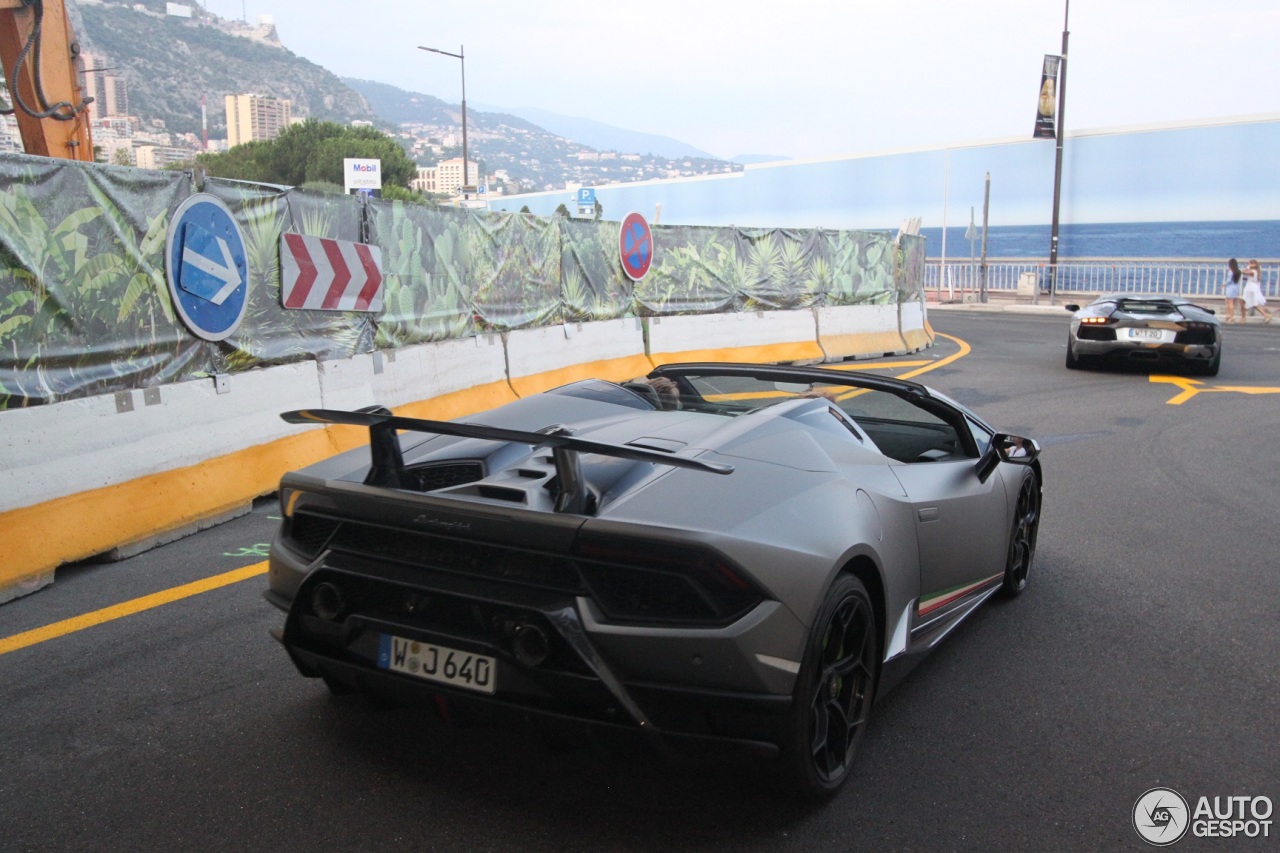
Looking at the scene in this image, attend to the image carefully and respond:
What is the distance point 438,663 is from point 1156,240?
46.7 meters

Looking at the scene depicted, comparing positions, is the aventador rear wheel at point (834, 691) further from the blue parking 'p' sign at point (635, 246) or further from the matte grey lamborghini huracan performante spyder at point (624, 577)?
the blue parking 'p' sign at point (635, 246)

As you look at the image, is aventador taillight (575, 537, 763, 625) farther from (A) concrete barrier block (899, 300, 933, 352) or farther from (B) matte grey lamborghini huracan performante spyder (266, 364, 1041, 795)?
(A) concrete barrier block (899, 300, 933, 352)

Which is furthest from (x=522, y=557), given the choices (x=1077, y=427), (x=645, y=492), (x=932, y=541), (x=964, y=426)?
(x=1077, y=427)

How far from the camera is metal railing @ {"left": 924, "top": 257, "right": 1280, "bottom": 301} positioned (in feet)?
103

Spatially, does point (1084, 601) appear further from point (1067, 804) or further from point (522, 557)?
point (522, 557)

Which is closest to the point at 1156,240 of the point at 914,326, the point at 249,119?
the point at 914,326

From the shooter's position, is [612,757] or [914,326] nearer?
[612,757]

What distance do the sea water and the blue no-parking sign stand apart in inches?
1404

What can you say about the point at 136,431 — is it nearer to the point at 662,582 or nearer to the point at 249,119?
the point at 662,582

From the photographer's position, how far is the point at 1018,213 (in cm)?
4906

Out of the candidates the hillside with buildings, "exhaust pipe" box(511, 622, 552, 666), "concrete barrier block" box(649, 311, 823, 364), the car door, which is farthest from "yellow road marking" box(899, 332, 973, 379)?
the hillside with buildings

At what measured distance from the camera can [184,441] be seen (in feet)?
21.3

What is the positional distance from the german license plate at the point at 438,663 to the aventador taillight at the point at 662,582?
36cm

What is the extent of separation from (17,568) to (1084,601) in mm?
5186
